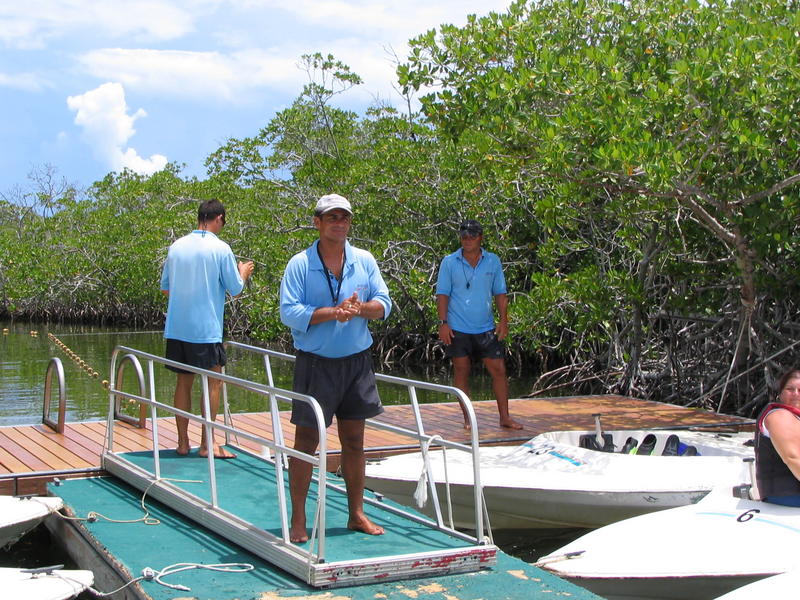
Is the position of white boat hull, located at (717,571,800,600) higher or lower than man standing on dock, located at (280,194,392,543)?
lower

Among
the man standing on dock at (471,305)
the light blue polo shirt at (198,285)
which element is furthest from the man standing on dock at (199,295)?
the man standing on dock at (471,305)

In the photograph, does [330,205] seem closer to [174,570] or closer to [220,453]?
[174,570]

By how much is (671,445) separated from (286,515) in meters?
3.30

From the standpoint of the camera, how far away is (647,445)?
666 centimetres

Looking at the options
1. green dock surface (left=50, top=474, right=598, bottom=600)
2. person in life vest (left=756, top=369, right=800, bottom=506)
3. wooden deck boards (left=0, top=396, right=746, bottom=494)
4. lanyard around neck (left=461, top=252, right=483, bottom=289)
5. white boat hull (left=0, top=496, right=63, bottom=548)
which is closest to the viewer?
green dock surface (left=50, top=474, right=598, bottom=600)

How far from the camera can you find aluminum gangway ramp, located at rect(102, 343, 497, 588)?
158 inches

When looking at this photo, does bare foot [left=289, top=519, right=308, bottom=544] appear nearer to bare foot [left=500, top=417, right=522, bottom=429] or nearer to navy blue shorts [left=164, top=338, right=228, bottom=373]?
navy blue shorts [left=164, top=338, right=228, bottom=373]

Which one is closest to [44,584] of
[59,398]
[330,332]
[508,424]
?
[330,332]

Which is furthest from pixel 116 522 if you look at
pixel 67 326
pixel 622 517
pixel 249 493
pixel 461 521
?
pixel 67 326

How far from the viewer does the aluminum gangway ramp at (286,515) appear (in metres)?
4.01

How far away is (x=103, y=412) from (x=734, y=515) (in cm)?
875

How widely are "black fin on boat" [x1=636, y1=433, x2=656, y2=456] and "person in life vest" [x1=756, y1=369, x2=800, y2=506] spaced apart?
1628 mm

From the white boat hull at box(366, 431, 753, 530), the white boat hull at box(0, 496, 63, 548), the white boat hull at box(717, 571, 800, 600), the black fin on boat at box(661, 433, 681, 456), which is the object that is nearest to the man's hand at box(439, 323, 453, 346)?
the white boat hull at box(366, 431, 753, 530)

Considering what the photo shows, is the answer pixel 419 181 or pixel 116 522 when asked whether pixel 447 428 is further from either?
pixel 419 181
